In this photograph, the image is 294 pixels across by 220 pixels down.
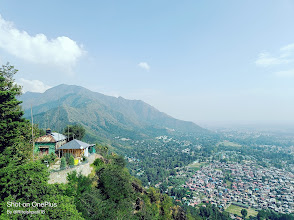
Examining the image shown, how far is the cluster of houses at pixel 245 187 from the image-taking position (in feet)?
175

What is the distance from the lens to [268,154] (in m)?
121

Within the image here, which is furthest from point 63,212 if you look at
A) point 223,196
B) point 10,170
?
point 223,196

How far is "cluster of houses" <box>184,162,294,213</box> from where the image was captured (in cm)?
5325

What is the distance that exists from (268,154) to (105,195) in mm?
142526

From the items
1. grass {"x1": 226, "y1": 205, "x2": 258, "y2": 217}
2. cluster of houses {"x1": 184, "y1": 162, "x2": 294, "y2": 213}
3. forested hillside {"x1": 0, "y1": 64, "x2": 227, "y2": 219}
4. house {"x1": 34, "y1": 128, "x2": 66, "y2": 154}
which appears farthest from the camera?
cluster of houses {"x1": 184, "y1": 162, "x2": 294, "y2": 213}

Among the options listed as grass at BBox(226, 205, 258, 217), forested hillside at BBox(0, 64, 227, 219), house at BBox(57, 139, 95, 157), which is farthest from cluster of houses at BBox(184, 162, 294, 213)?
house at BBox(57, 139, 95, 157)

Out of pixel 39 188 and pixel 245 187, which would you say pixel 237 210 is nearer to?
pixel 245 187

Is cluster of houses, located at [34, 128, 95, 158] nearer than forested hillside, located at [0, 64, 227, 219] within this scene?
No

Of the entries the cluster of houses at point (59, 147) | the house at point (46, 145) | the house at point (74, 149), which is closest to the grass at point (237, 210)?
the cluster of houses at point (59, 147)

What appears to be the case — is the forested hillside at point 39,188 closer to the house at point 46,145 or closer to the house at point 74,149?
the house at point 74,149

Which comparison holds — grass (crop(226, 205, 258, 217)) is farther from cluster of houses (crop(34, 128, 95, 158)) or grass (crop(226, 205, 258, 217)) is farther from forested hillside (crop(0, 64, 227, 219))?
cluster of houses (crop(34, 128, 95, 158))

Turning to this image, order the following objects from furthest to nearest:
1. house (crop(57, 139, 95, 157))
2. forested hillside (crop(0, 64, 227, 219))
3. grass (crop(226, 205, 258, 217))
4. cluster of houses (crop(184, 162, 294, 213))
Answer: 1. cluster of houses (crop(184, 162, 294, 213))
2. grass (crop(226, 205, 258, 217))
3. house (crop(57, 139, 95, 157))
4. forested hillside (crop(0, 64, 227, 219))

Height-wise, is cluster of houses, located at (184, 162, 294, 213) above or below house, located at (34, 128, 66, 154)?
below

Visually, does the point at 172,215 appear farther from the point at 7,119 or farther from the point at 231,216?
the point at 231,216
